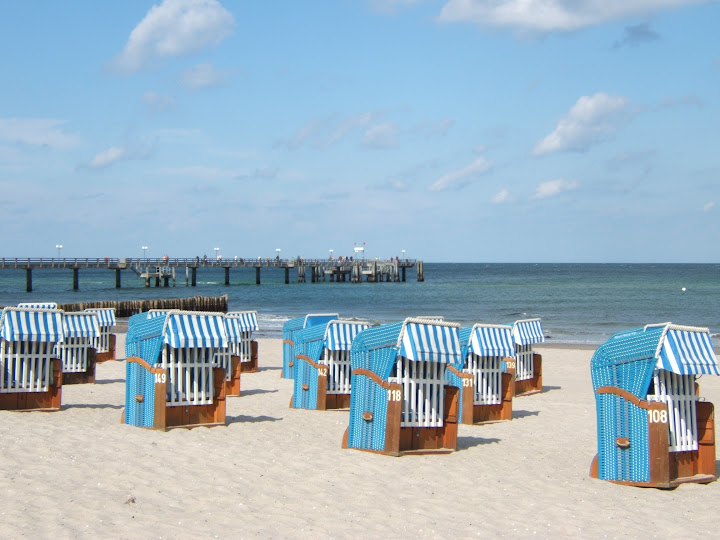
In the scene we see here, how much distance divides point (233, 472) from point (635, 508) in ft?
12.3

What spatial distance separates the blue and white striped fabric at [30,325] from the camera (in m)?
10.6

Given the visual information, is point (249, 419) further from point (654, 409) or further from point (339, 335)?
point (654, 409)

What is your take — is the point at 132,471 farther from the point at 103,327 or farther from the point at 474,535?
the point at 103,327

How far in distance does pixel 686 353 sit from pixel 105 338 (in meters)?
14.7

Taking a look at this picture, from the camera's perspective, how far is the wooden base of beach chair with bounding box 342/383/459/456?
883 centimetres

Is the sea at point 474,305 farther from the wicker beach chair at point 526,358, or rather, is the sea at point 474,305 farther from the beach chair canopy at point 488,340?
the beach chair canopy at point 488,340

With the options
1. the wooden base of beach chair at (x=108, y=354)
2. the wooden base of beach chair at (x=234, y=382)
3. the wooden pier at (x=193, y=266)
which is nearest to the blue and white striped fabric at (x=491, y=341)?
the wooden base of beach chair at (x=234, y=382)

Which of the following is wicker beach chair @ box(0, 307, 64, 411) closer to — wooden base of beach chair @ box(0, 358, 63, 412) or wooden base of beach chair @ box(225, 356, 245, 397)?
wooden base of beach chair @ box(0, 358, 63, 412)

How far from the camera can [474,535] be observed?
6234 mm

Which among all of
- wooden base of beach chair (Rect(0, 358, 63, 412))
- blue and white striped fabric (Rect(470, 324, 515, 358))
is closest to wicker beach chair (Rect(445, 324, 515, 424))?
blue and white striped fabric (Rect(470, 324, 515, 358))

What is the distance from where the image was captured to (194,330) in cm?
1002

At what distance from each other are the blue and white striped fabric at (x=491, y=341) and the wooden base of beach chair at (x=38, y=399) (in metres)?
5.79

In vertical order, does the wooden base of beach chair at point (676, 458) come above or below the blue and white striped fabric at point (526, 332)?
below

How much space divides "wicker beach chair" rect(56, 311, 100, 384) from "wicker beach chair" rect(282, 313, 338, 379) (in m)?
3.53
